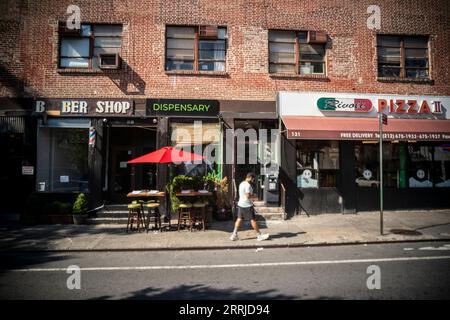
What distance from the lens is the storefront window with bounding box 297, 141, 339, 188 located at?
11422 mm

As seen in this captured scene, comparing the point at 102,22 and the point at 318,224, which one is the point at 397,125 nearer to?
the point at 318,224

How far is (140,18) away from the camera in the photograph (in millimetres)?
11023

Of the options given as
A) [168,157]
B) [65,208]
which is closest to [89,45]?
[168,157]

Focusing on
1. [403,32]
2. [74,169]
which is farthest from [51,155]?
[403,32]

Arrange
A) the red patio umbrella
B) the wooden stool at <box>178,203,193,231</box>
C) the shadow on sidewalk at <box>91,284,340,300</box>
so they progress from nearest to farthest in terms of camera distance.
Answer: the shadow on sidewalk at <box>91,284,340,300</box> → the red patio umbrella → the wooden stool at <box>178,203,193,231</box>

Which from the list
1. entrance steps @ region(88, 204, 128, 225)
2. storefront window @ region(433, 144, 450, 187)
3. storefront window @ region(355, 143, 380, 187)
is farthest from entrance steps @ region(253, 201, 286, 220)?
storefront window @ region(433, 144, 450, 187)

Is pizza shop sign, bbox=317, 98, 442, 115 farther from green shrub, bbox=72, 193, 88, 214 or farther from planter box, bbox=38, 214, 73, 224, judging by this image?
planter box, bbox=38, 214, 73, 224

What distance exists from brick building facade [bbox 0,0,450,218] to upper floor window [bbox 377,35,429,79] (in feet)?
1.13

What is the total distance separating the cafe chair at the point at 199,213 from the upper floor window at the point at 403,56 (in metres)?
9.80

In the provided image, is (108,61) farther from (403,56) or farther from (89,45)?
(403,56)

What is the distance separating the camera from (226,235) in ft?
27.3

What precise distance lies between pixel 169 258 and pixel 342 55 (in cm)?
1083

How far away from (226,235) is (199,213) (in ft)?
5.42

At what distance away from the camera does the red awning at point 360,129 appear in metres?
10.0
